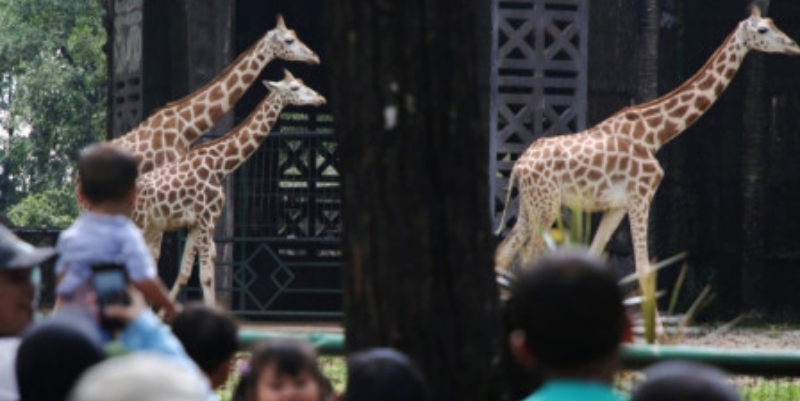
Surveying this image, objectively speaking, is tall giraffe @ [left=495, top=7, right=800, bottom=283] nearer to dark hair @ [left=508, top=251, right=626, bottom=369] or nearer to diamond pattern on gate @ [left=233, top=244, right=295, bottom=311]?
diamond pattern on gate @ [left=233, top=244, right=295, bottom=311]

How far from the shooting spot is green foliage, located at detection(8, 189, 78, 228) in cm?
4597

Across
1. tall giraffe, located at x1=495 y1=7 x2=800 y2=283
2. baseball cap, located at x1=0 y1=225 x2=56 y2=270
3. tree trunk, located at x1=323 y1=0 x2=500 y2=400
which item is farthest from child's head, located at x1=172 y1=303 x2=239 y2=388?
tall giraffe, located at x1=495 y1=7 x2=800 y2=283

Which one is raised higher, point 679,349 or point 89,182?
point 89,182

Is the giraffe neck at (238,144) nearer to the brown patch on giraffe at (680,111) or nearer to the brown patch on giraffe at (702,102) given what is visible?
the brown patch on giraffe at (680,111)

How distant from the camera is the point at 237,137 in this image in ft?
56.6

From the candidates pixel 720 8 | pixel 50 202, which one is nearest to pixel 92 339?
pixel 720 8

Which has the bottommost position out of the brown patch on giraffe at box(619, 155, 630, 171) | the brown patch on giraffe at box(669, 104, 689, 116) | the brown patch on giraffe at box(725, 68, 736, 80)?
the brown patch on giraffe at box(619, 155, 630, 171)

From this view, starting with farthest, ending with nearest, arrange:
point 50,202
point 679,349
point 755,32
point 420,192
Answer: point 50,202, point 755,32, point 679,349, point 420,192

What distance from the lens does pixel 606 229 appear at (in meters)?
15.9

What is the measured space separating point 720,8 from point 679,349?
13370 millimetres

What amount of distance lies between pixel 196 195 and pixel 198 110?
2.69ft

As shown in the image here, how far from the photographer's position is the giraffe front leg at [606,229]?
15.5 m

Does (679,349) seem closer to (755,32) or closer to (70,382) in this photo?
Answer: (70,382)

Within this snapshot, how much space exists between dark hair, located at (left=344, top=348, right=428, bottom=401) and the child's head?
3.19 ft
